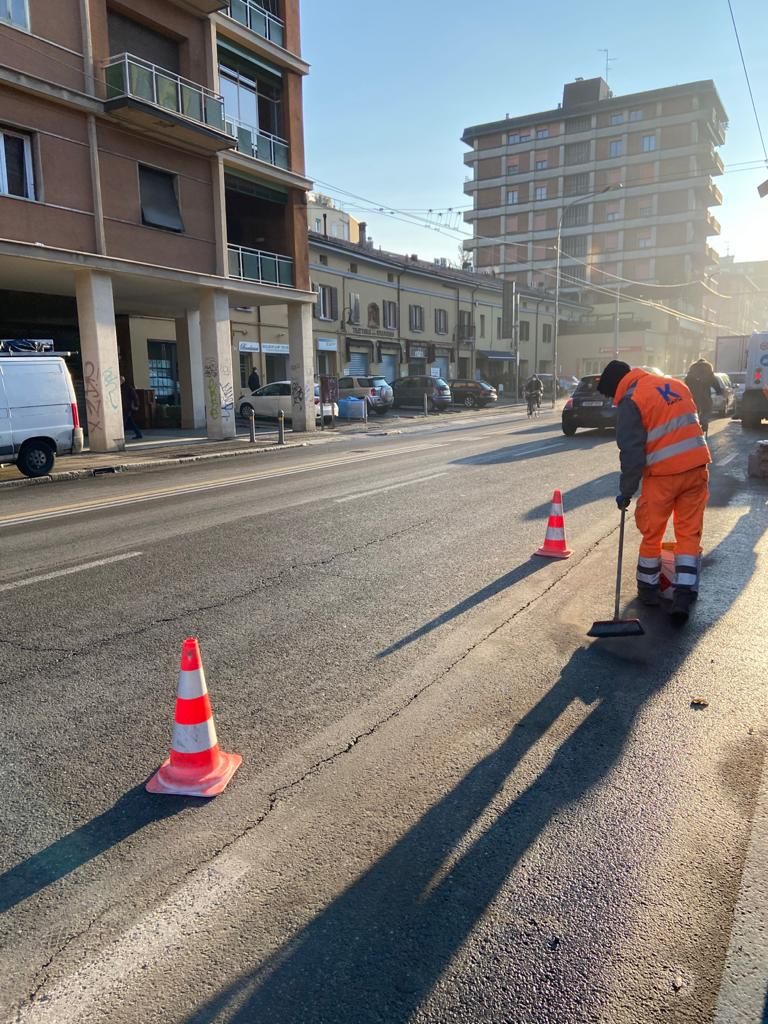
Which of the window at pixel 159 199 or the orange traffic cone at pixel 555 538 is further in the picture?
the window at pixel 159 199

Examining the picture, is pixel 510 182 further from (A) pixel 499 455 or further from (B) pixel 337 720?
(B) pixel 337 720

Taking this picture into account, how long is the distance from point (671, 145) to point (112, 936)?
95.9m

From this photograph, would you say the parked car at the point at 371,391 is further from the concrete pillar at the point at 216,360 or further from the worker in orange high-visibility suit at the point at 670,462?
the worker in orange high-visibility suit at the point at 670,462

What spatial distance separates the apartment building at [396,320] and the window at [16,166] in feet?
47.2

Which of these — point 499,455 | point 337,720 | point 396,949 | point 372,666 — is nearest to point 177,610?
point 372,666

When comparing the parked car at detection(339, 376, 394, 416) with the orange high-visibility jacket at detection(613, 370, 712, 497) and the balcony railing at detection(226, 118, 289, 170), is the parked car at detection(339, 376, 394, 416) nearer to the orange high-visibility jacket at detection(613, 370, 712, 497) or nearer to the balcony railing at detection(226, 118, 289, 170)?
the balcony railing at detection(226, 118, 289, 170)

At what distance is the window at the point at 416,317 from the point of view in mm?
44094

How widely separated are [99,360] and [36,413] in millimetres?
4727

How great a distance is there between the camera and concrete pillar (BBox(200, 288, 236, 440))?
68.7 ft

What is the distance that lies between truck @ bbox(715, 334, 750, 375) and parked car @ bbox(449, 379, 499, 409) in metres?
11.9

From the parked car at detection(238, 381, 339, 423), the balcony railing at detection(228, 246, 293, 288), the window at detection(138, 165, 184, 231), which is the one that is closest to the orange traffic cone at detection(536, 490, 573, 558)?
the window at detection(138, 165, 184, 231)

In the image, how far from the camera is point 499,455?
15461mm

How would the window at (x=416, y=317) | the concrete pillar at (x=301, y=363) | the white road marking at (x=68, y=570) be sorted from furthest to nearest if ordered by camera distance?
1. the window at (x=416, y=317)
2. the concrete pillar at (x=301, y=363)
3. the white road marking at (x=68, y=570)

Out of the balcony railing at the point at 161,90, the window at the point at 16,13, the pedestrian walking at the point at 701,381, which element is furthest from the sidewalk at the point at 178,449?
the pedestrian walking at the point at 701,381
